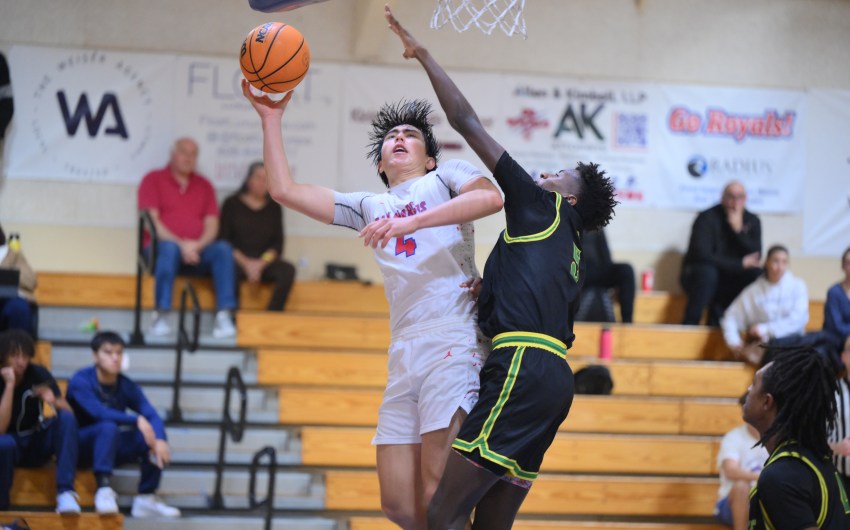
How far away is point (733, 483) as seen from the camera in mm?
7527

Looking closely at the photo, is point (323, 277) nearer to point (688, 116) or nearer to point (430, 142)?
point (688, 116)

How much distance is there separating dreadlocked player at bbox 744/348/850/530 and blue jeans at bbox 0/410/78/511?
4.30 m

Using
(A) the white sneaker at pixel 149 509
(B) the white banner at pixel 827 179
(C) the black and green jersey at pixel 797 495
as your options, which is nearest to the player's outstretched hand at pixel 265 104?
(C) the black and green jersey at pixel 797 495

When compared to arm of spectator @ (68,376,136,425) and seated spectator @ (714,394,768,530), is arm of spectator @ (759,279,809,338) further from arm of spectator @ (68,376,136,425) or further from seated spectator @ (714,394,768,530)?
arm of spectator @ (68,376,136,425)

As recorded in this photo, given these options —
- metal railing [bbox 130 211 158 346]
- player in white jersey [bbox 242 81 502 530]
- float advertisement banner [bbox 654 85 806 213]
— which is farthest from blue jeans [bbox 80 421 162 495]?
float advertisement banner [bbox 654 85 806 213]

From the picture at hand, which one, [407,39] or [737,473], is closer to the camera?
[407,39]

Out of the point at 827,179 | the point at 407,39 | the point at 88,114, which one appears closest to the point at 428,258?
the point at 407,39

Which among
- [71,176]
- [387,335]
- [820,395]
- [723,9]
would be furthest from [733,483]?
[71,176]

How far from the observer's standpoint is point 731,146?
11055mm

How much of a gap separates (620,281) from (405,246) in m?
5.62

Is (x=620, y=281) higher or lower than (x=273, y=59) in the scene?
lower

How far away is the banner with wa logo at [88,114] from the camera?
32.6ft

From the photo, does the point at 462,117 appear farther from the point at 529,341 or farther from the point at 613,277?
the point at 613,277

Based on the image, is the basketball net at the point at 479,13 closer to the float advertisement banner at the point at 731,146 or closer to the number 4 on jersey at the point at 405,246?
the number 4 on jersey at the point at 405,246
